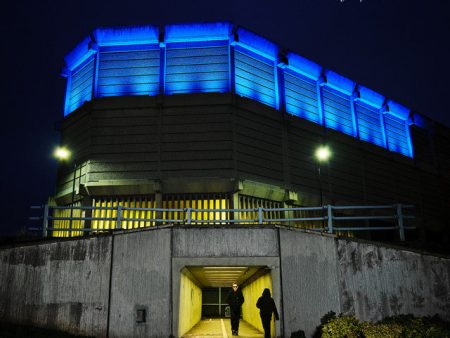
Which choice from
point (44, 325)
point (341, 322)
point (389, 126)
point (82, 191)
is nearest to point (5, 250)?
point (44, 325)

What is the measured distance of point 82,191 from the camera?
19.1 metres

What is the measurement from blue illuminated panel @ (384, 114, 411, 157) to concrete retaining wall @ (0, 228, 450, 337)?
1629 centimetres

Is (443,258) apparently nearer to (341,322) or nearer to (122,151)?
(341,322)

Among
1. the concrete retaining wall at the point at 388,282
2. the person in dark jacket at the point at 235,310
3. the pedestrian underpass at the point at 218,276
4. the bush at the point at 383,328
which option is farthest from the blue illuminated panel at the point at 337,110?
the bush at the point at 383,328

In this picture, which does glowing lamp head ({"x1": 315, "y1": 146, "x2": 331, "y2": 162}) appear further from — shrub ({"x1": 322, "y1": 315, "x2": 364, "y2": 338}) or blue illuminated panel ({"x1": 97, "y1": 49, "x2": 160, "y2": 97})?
shrub ({"x1": 322, "y1": 315, "x2": 364, "y2": 338})

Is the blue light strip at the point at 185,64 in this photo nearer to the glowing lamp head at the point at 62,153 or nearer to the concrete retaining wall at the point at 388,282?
the glowing lamp head at the point at 62,153

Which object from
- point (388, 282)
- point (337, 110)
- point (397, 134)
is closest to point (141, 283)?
point (388, 282)

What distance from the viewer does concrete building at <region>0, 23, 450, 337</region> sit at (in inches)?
461

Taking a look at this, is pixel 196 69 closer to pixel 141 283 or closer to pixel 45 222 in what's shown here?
pixel 45 222

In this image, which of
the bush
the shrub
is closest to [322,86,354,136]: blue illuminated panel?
the bush

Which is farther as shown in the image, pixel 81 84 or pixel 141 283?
pixel 81 84

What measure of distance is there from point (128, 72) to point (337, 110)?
11.9 m

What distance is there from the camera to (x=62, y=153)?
19766 millimetres

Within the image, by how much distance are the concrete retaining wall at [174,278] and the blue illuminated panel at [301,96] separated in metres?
10.9
